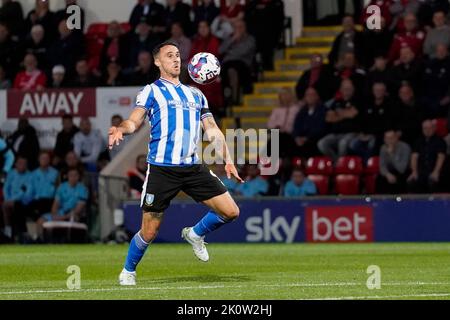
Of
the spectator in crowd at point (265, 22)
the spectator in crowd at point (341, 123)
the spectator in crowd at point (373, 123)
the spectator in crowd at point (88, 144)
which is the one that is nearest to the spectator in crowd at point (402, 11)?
the spectator in crowd at point (341, 123)

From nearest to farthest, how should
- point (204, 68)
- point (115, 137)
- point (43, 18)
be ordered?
point (115, 137) → point (204, 68) → point (43, 18)

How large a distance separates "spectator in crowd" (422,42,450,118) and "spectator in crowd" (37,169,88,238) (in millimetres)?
6243

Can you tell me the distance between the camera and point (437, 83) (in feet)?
73.6

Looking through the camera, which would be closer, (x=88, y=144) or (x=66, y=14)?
(x=88, y=144)

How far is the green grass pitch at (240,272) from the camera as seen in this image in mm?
11289

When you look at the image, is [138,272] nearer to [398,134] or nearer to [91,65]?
[398,134]

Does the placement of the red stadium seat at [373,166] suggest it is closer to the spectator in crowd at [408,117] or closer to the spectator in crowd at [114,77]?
the spectator in crowd at [408,117]

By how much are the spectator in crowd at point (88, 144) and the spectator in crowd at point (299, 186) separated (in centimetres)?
442

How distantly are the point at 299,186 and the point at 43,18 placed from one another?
8.63m

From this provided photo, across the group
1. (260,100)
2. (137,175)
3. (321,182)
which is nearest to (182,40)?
(260,100)

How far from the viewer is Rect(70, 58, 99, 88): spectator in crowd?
2611 cm

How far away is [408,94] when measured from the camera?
22297 mm

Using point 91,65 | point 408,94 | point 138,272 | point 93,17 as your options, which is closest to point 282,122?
point 408,94

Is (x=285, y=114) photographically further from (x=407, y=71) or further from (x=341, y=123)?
(x=407, y=71)
